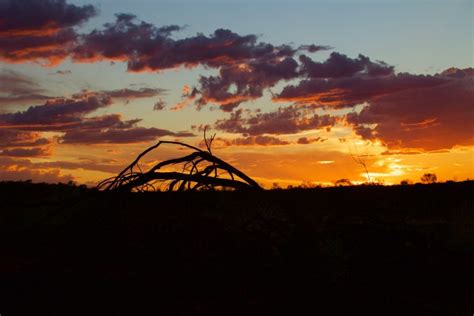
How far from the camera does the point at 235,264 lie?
38.4ft

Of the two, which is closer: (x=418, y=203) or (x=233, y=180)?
(x=233, y=180)

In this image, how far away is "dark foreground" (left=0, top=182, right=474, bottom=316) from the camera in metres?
9.58

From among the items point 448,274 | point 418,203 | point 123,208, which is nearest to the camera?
point 448,274

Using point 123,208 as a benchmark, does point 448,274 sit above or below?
below

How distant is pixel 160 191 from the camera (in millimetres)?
10750

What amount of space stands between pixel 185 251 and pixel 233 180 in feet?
8.05

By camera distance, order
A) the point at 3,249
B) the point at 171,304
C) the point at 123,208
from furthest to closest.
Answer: the point at 3,249 < the point at 123,208 < the point at 171,304

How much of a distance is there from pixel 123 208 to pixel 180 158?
2.22 metres

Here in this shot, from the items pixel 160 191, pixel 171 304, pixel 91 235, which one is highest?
pixel 160 191

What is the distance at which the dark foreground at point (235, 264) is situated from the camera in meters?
9.58

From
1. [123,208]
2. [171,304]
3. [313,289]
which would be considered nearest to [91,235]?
[123,208]

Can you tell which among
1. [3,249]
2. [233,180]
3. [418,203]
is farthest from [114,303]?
[418,203]

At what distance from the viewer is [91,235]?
1257cm

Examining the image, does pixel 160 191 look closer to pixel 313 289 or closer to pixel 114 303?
pixel 114 303
